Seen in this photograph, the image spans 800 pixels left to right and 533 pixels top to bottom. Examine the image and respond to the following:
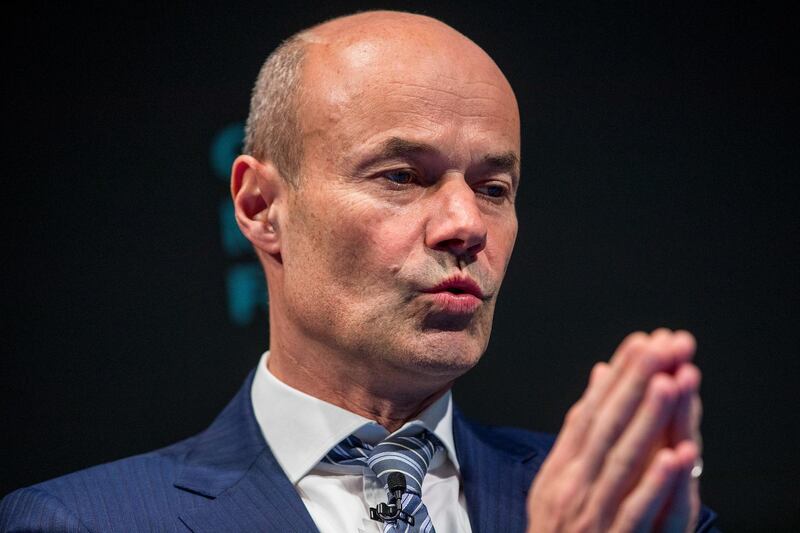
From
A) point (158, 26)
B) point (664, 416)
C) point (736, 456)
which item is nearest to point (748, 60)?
point (736, 456)

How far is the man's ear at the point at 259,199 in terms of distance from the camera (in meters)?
2.13

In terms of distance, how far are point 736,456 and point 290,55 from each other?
5.45 feet

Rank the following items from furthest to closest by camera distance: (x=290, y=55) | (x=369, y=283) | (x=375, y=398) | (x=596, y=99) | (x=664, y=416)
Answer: (x=596, y=99) → (x=290, y=55) → (x=375, y=398) → (x=369, y=283) → (x=664, y=416)

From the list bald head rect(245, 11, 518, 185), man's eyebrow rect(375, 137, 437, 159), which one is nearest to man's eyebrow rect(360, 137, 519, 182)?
man's eyebrow rect(375, 137, 437, 159)

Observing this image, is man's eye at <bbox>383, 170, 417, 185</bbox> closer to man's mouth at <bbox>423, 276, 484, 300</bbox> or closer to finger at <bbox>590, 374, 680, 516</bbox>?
man's mouth at <bbox>423, 276, 484, 300</bbox>

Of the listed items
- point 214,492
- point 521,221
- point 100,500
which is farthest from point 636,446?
point 521,221

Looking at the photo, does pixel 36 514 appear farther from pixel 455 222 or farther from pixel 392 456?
pixel 455 222

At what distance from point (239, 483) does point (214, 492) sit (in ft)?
0.17

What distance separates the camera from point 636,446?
1276mm

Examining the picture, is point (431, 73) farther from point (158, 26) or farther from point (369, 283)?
point (158, 26)

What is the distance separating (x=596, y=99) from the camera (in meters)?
2.81

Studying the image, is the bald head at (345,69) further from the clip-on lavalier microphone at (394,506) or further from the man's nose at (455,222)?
the clip-on lavalier microphone at (394,506)

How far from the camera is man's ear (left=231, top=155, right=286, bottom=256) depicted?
213 cm

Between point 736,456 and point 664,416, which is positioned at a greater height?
point 664,416
